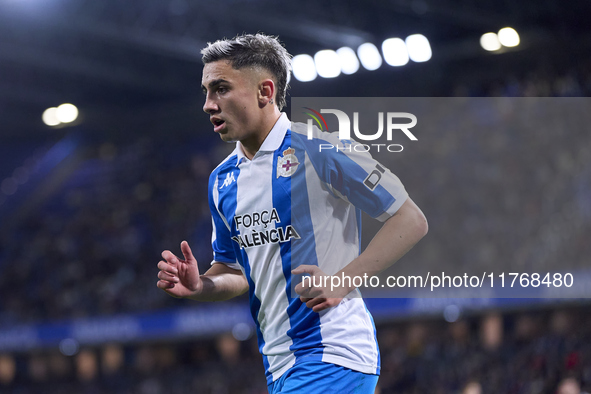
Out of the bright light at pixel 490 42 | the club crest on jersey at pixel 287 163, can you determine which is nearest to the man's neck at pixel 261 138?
the club crest on jersey at pixel 287 163

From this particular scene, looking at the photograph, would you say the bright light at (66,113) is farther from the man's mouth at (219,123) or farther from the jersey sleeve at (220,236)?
the man's mouth at (219,123)

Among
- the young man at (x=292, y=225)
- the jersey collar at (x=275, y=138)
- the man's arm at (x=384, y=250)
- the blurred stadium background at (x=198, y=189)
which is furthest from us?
the blurred stadium background at (x=198, y=189)

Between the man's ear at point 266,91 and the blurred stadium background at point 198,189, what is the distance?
16.4 ft

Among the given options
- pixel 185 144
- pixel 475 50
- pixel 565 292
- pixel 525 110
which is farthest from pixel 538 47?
pixel 185 144

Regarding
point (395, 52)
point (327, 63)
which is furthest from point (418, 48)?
point (327, 63)

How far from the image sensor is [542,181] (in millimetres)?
12016

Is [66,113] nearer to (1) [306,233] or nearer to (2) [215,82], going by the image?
(2) [215,82]

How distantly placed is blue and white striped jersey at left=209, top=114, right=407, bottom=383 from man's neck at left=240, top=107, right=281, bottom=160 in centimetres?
3

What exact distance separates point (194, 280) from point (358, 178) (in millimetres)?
845

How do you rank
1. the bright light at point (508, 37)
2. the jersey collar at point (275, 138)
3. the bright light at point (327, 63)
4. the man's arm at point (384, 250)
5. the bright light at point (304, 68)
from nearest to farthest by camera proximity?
the man's arm at point (384, 250) → the jersey collar at point (275, 138) → the bright light at point (508, 37) → the bright light at point (327, 63) → the bright light at point (304, 68)

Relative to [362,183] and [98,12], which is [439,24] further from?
[362,183]

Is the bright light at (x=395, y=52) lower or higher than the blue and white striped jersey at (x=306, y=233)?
higher

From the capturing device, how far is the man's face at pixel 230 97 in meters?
2.78

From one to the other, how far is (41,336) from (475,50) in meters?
13.1
